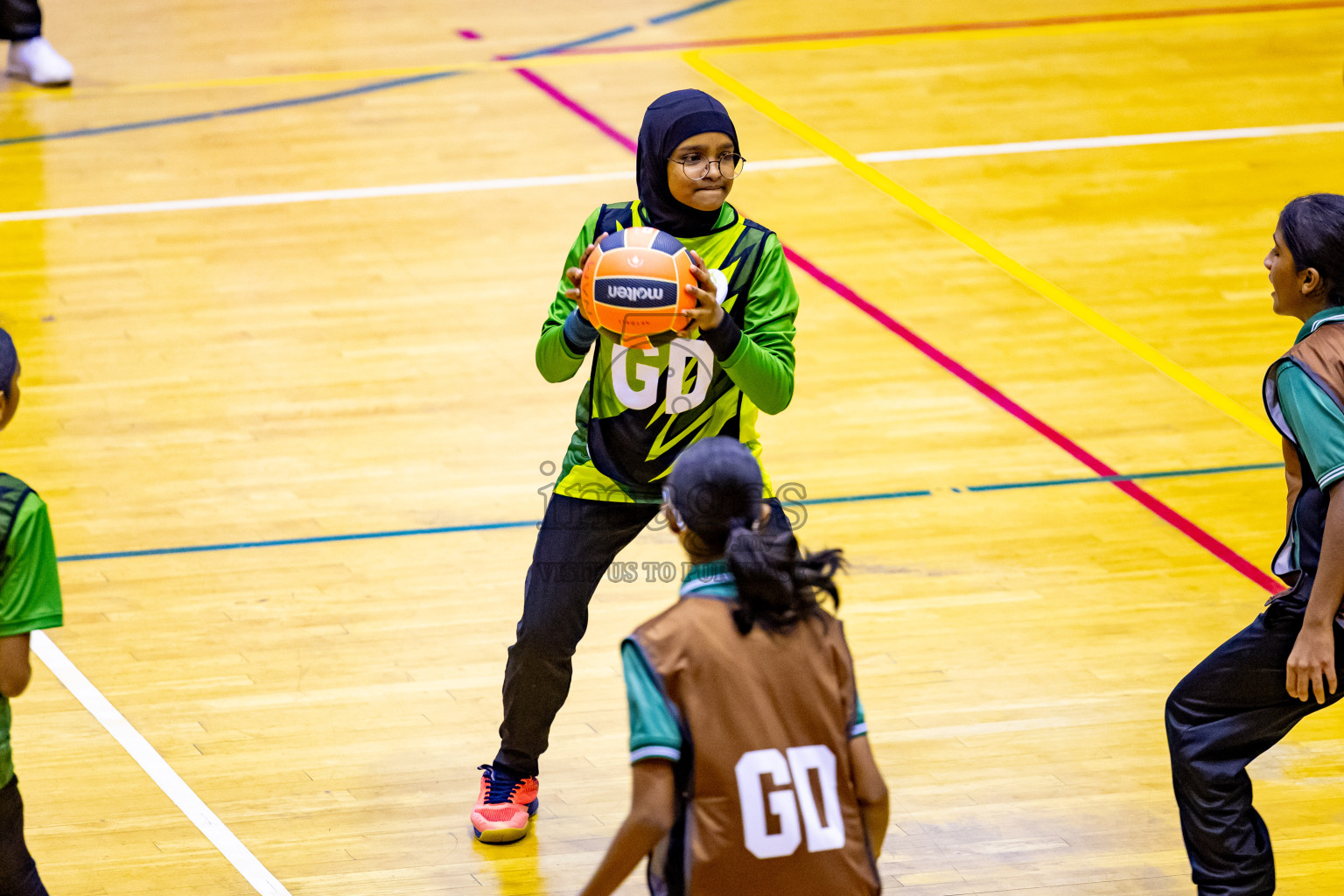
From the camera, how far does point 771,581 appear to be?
295 cm

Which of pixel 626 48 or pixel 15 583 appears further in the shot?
pixel 626 48

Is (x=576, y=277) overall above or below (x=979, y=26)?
above

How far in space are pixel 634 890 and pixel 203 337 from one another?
164 inches

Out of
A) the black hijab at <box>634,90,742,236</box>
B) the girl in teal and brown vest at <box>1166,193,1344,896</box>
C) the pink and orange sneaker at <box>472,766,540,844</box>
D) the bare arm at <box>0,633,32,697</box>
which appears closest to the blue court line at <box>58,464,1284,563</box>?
the pink and orange sneaker at <box>472,766,540,844</box>

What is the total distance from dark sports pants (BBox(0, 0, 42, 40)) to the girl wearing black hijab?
7788mm

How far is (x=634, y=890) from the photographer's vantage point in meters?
4.54

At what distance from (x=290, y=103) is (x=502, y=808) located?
7.01 metres

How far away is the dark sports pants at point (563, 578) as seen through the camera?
4.39m

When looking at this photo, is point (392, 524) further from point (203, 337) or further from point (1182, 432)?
point (1182, 432)

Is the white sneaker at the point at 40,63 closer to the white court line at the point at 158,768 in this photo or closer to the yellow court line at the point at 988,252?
the yellow court line at the point at 988,252

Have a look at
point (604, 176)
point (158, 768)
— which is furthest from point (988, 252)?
point (158, 768)

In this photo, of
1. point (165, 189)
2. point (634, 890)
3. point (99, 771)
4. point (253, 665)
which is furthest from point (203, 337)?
point (634, 890)

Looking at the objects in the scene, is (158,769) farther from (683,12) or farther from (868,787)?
(683,12)

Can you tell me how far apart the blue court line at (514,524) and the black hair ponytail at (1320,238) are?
2857 mm
